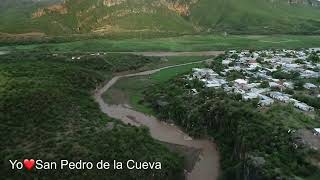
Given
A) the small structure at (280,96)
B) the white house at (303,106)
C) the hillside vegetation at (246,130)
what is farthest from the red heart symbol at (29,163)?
the small structure at (280,96)

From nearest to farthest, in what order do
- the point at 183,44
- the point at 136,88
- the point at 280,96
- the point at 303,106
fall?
the point at 303,106 < the point at 280,96 < the point at 136,88 < the point at 183,44

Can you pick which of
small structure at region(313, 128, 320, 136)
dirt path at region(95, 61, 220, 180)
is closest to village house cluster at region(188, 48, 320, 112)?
small structure at region(313, 128, 320, 136)

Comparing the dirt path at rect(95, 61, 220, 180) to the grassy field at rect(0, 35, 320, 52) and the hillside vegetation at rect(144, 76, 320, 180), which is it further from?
the grassy field at rect(0, 35, 320, 52)

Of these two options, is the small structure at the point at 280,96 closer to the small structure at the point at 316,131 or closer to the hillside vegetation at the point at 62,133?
the small structure at the point at 316,131

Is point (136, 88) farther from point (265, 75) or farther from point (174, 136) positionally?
point (174, 136)

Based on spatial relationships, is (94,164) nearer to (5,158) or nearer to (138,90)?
(5,158)

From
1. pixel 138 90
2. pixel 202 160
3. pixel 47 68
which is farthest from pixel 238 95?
pixel 47 68

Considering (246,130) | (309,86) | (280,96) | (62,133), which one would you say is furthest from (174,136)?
(309,86)

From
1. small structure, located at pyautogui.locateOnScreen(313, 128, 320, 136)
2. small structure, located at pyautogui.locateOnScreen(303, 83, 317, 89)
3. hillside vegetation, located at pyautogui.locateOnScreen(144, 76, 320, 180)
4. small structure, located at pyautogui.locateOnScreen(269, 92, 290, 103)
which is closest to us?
hillside vegetation, located at pyautogui.locateOnScreen(144, 76, 320, 180)
